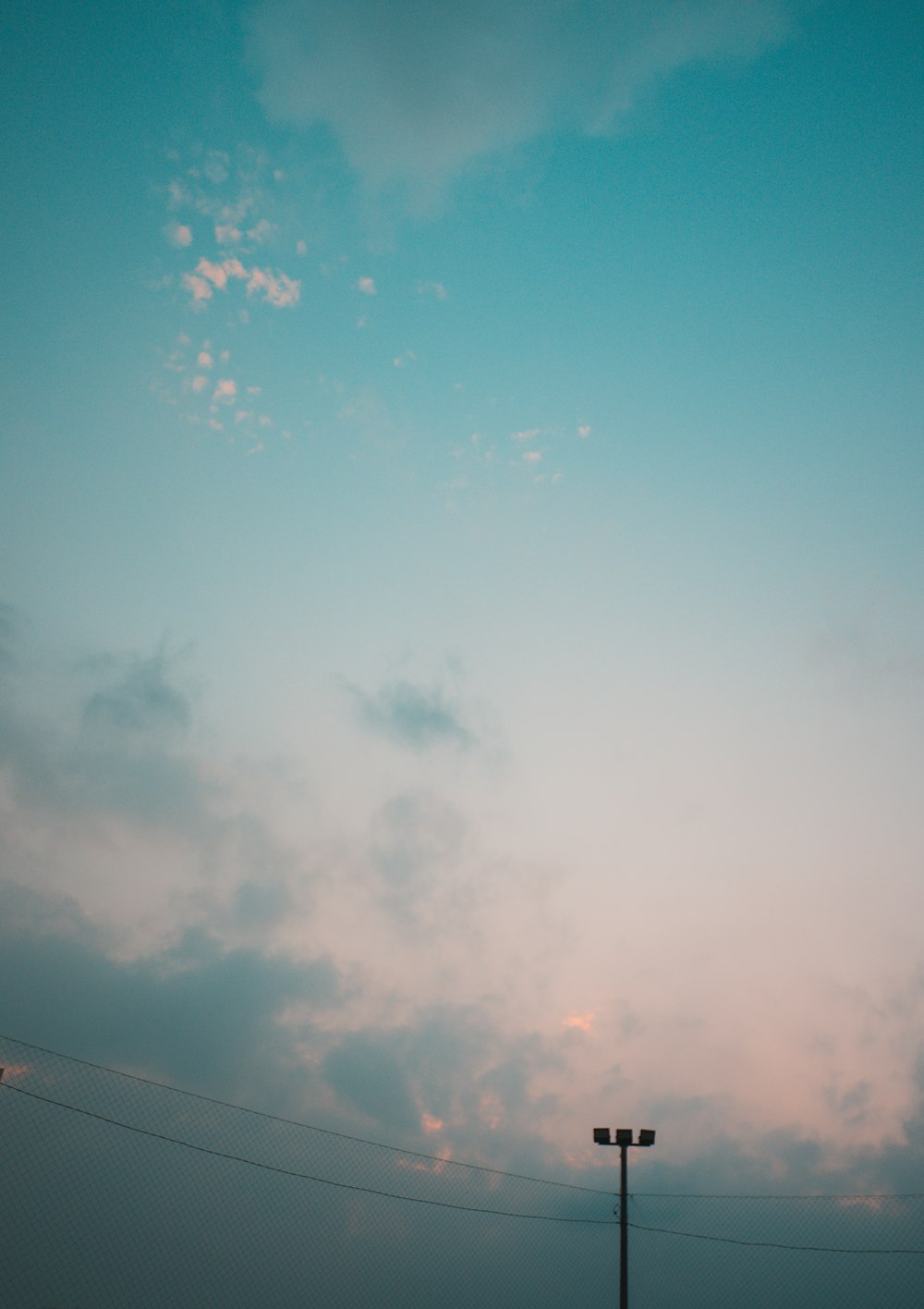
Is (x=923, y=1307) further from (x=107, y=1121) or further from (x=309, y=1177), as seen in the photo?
(x=107, y=1121)

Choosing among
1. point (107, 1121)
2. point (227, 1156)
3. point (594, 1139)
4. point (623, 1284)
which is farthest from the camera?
point (594, 1139)

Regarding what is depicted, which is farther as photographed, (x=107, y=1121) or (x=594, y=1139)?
(x=594, y=1139)

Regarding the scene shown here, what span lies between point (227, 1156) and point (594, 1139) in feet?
35.3

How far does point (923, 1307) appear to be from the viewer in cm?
1573

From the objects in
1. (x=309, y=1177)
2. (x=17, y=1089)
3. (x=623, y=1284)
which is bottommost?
(x=623, y=1284)

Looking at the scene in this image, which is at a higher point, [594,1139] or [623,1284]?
Answer: [594,1139]

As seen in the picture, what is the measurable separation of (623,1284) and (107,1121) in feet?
46.7

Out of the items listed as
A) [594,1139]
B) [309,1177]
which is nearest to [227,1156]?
[309,1177]

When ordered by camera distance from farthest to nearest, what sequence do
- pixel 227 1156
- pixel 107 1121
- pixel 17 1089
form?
pixel 227 1156, pixel 107 1121, pixel 17 1089

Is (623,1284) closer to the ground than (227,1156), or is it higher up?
closer to the ground

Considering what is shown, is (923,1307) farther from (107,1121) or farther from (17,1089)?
A: (17,1089)

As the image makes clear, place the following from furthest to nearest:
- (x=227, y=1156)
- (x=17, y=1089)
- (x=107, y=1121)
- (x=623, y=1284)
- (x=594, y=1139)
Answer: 1. (x=594, y=1139)
2. (x=623, y=1284)
3. (x=227, y=1156)
4. (x=107, y=1121)
5. (x=17, y=1089)

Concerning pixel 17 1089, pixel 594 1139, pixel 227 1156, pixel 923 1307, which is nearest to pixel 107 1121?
pixel 17 1089

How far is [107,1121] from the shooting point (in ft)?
50.7
